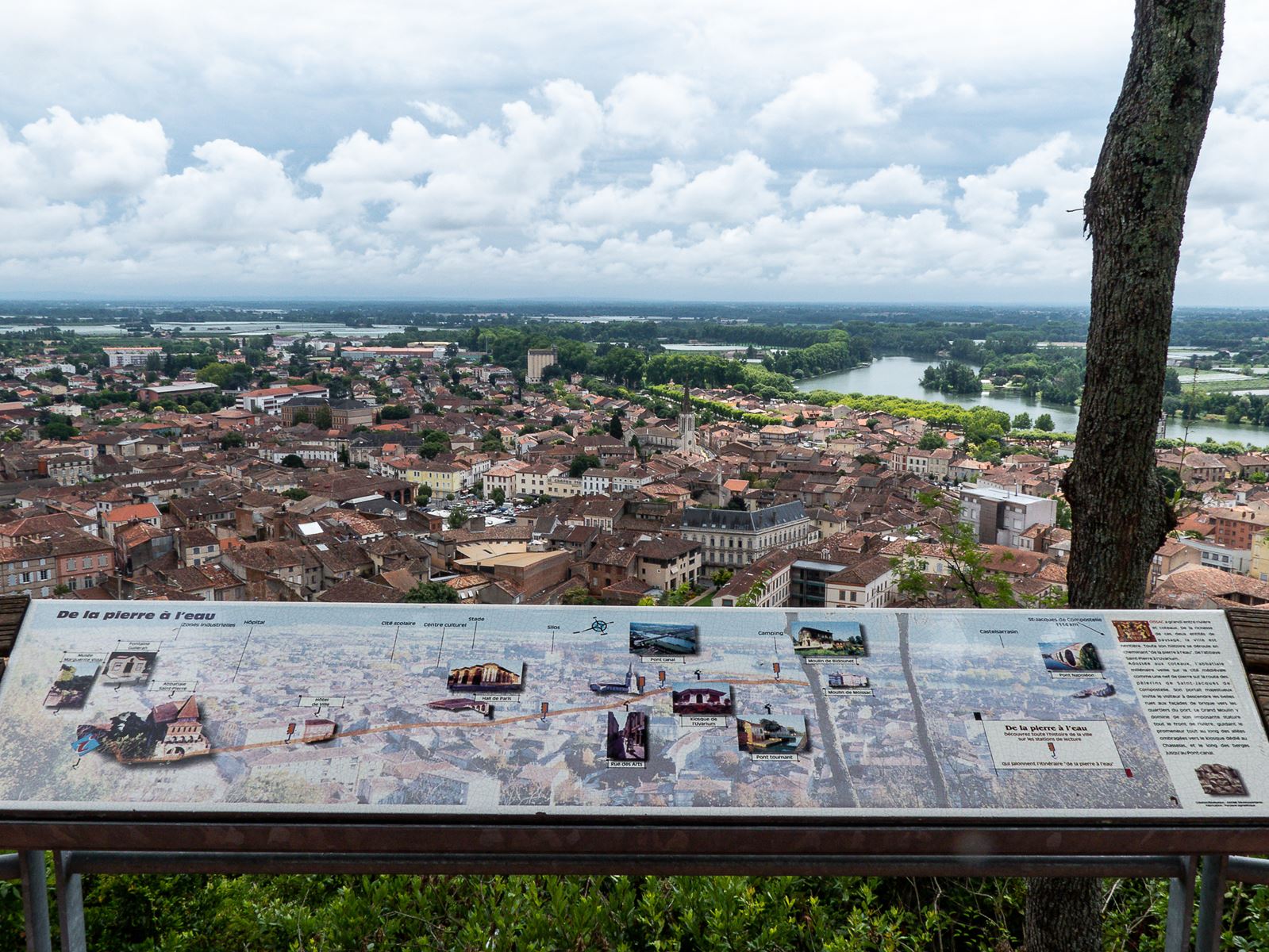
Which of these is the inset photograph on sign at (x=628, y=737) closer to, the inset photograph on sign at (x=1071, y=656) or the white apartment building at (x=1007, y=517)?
the inset photograph on sign at (x=1071, y=656)

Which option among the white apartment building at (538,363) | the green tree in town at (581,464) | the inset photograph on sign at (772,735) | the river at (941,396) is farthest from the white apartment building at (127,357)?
the inset photograph on sign at (772,735)

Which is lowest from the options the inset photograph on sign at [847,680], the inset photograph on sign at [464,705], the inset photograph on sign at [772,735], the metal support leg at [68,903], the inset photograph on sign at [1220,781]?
the metal support leg at [68,903]

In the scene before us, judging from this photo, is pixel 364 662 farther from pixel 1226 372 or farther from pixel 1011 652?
pixel 1226 372

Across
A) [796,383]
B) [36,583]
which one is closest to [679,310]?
[796,383]

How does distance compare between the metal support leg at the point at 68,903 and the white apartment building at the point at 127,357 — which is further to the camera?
the white apartment building at the point at 127,357

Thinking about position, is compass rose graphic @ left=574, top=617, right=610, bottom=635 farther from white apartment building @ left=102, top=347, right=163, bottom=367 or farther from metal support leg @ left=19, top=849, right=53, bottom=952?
white apartment building @ left=102, top=347, right=163, bottom=367

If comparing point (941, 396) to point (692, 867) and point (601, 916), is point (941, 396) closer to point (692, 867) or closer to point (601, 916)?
point (601, 916)
